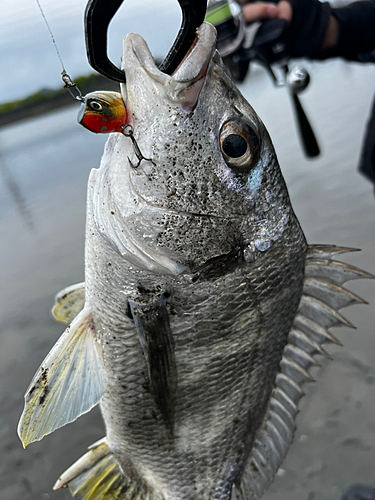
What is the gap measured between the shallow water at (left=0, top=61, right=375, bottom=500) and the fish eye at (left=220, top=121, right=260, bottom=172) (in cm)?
234

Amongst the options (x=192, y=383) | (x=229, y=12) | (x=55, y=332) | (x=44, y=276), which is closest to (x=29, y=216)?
(x=44, y=276)

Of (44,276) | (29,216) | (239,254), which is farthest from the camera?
(29,216)

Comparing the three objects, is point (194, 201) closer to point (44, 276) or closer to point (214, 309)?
point (214, 309)

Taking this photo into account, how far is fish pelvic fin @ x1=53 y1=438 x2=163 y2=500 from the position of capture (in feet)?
5.31

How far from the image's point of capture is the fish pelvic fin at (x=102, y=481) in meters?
1.62

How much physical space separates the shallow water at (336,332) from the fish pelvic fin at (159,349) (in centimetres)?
164

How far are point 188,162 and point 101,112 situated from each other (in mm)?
303

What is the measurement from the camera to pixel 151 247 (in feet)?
3.61

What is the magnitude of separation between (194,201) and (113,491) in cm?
145

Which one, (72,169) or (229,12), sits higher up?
(229,12)

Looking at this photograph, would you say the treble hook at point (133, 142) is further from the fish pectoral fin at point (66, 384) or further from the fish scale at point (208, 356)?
the fish pectoral fin at point (66, 384)

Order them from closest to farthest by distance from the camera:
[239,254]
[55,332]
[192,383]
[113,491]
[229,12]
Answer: [239,254], [192,383], [113,491], [229,12], [55,332]

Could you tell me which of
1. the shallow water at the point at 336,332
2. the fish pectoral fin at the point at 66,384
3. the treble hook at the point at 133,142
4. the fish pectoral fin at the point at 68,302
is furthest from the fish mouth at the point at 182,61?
the shallow water at the point at 336,332

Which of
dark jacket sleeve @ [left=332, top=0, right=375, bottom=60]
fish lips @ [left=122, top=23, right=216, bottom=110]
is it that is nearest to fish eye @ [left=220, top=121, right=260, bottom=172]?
fish lips @ [left=122, top=23, right=216, bottom=110]
